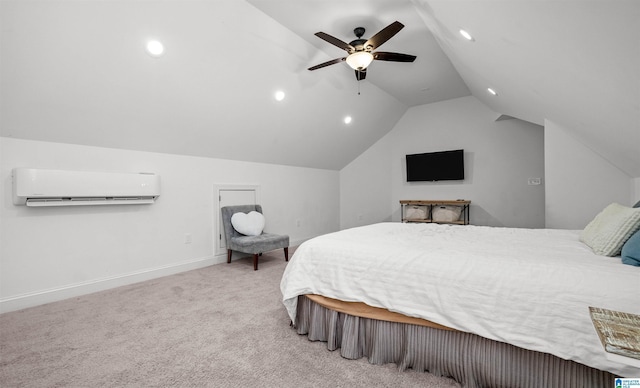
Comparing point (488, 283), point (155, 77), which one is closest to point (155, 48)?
point (155, 77)

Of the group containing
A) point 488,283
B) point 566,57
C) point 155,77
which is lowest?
point 488,283

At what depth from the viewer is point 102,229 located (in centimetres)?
307

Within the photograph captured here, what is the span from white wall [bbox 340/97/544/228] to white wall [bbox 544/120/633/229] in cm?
189

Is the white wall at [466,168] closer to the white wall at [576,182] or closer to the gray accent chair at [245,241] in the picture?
the white wall at [576,182]

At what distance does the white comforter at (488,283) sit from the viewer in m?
1.22

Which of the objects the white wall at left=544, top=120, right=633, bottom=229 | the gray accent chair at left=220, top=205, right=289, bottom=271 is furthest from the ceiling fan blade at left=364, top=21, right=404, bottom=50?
the gray accent chair at left=220, top=205, right=289, bottom=271

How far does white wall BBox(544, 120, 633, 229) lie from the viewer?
10.5 feet

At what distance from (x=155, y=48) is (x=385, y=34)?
2086mm

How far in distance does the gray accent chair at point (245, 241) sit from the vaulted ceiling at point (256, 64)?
849 mm

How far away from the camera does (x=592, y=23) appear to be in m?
1.43

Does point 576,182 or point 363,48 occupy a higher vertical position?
point 363,48

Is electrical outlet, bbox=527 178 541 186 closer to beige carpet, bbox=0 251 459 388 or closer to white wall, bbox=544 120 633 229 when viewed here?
white wall, bbox=544 120 633 229

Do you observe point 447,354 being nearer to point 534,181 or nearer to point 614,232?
point 614,232

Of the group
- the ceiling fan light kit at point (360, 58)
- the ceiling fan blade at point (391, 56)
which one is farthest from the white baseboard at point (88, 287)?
the ceiling fan blade at point (391, 56)
